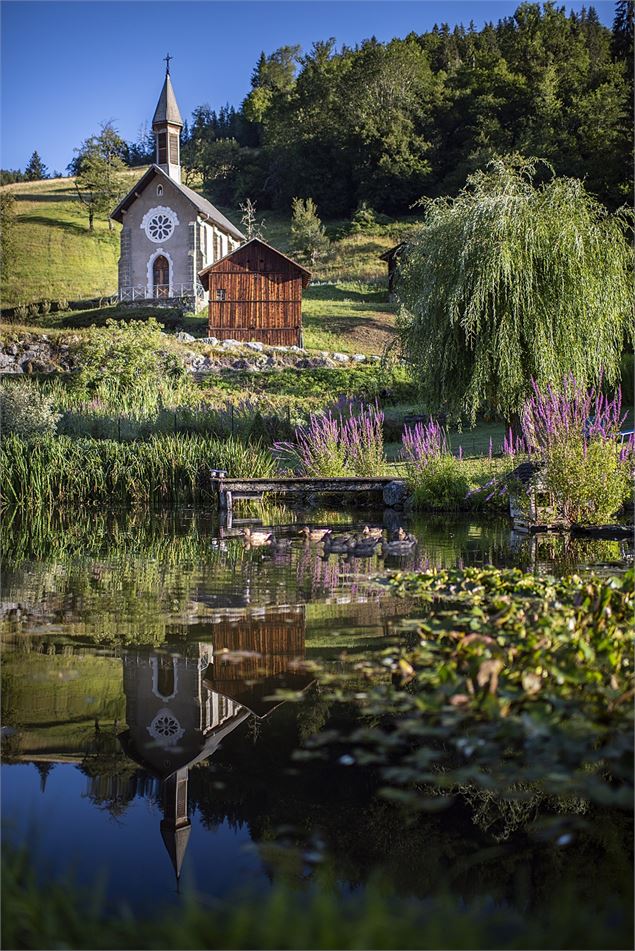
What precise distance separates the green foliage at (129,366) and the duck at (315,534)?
398 inches

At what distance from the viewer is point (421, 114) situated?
7231 centimetres

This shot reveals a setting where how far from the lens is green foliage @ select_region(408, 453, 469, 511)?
39.5 feet

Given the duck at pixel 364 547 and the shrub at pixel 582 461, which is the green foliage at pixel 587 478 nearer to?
the shrub at pixel 582 461

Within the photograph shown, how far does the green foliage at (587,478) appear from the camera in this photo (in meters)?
9.21

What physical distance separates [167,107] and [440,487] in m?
43.0

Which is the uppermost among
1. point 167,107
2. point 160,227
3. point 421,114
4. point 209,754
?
point 421,114

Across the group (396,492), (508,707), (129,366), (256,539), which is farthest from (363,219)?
(508,707)

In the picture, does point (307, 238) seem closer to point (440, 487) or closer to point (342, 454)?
point (342, 454)

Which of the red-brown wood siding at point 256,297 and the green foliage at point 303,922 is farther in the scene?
the red-brown wood siding at point 256,297

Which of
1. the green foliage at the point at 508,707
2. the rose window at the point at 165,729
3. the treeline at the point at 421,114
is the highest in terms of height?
the treeline at the point at 421,114

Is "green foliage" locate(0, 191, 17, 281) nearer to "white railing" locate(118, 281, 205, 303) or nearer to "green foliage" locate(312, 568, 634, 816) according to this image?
"white railing" locate(118, 281, 205, 303)

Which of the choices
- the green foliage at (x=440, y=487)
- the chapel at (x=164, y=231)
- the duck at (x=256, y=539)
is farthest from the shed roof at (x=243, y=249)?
the duck at (x=256, y=539)

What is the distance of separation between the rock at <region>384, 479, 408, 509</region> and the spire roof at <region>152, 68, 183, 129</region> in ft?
139

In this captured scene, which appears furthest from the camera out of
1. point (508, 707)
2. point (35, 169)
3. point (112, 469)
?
point (35, 169)
